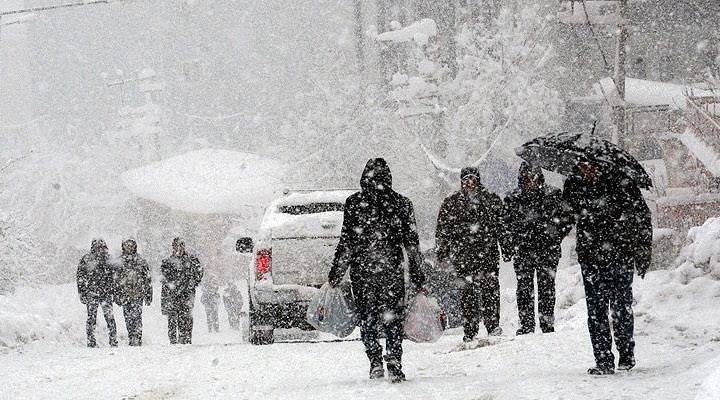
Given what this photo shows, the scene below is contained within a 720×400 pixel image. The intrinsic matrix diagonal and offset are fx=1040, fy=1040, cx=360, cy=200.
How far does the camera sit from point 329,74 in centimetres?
4800

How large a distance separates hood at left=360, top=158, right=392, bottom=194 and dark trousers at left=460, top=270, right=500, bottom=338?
283 centimetres

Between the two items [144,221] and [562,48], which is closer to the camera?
[562,48]

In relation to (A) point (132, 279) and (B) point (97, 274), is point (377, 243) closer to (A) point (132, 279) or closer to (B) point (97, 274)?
(A) point (132, 279)

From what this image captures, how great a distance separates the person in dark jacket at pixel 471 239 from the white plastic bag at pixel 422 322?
2321 millimetres

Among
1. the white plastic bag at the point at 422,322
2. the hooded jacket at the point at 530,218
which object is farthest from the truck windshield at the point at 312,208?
the white plastic bag at the point at 422,322

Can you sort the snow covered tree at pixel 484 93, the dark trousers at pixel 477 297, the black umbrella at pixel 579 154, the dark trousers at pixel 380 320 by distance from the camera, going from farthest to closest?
1. the snow covered tree at pixel 484 93
2. the dark trousers at pixel 477 297
3. the dark trousers at pixel 380 320
4. the black umbrella at pixel 579 154

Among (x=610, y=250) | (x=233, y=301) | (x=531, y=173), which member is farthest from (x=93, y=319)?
(x=233, y=301)

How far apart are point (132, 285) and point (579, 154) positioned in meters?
8.78

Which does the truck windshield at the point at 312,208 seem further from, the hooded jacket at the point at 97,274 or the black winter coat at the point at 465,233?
the hooded jacket at the point at 97,274

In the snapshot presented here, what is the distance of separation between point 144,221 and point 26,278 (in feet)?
31.5

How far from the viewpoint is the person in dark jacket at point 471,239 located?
402 inches

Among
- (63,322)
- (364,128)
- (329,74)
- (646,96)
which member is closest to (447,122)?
(364,128)

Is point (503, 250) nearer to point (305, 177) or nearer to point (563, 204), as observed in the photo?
point (563, 204)

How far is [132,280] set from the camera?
47.9ft
